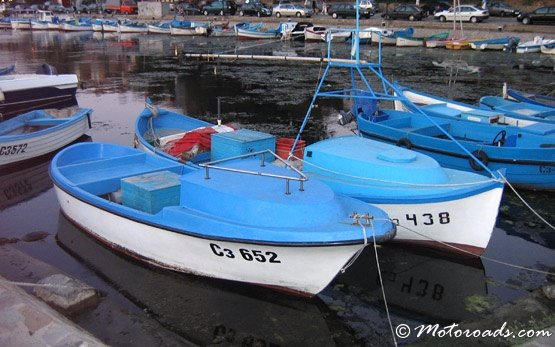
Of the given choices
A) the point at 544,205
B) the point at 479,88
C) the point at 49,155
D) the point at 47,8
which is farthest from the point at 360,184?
the point at 47,8

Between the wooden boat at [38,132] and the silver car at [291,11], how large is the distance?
152ft

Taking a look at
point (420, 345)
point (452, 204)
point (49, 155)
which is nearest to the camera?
point (420, 345)

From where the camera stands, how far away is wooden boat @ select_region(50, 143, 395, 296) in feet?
23.6

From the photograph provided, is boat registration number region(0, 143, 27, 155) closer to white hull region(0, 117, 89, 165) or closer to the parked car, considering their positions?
white hull region(0, 117, 89, 165)

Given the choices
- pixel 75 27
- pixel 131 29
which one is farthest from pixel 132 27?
pixel 75 27

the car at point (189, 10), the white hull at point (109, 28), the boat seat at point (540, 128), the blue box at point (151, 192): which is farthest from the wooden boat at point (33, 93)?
the car at point (189, 10)

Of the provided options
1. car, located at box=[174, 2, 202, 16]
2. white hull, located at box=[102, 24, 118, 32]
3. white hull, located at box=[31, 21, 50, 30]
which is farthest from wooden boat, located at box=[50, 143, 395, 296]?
white hull, located at box=[31, 21, 50, 30]

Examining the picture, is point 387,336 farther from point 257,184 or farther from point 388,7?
point 388,7

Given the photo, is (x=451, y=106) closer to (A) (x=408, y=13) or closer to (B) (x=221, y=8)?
(A) (x=408, y=13)

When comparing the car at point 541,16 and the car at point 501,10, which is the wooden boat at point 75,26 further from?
the car at point 541,16

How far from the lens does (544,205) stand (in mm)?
11719

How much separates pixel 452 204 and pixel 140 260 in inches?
211

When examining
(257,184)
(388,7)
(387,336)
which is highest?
(388,7)

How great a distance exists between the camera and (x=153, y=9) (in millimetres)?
70125
